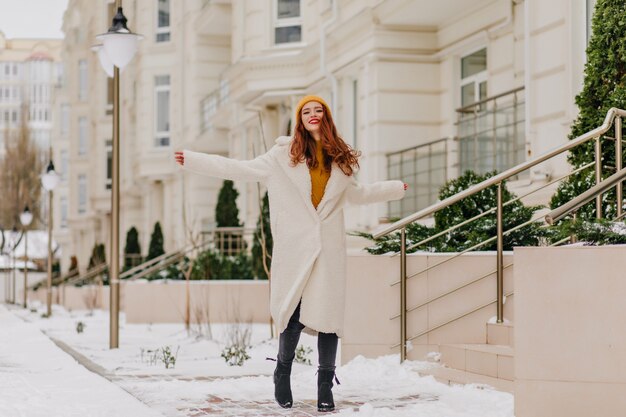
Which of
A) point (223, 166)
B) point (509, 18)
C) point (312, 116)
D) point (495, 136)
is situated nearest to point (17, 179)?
point (509, 18)

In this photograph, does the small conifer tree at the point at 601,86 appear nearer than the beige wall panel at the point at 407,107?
Yes

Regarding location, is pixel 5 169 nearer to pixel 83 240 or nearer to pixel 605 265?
pixel 83 240

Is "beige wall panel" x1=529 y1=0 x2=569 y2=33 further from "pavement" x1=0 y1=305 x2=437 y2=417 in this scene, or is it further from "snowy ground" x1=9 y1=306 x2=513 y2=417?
"pavement" x1=0 y1=305 x2=437 y2=417

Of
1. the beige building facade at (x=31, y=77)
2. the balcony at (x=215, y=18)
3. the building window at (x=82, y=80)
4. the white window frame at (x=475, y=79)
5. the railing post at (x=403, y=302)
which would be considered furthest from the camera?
the beige building facade at (x=31, y=77)

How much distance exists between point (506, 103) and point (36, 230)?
72095 mm

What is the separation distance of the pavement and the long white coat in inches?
27.2

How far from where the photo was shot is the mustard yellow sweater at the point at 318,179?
23.6ft

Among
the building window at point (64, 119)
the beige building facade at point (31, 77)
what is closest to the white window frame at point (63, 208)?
the building window at point (64, 119)

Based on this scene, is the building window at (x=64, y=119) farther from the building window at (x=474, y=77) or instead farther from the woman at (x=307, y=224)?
the woman at (x=307, y=224)

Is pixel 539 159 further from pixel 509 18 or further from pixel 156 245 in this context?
pixel 156 245

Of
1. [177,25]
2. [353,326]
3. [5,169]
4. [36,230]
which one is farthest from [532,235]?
[36,230]

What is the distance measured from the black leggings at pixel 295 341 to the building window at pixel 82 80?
4253cm

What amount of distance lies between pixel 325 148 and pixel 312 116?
9.0 inches

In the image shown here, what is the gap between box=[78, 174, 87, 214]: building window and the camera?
49.6m
